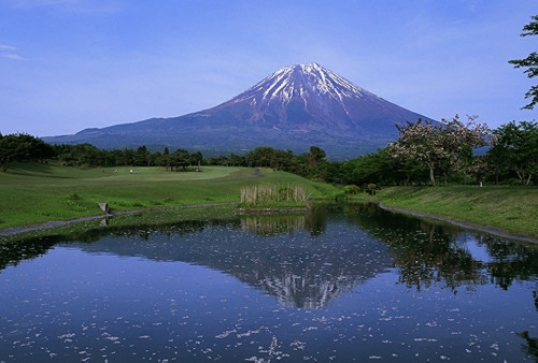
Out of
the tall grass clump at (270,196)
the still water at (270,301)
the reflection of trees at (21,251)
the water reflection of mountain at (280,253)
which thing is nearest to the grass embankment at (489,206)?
the still water at (270,301)

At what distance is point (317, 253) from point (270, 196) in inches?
1767

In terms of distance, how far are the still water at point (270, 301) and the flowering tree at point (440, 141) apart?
50174mm

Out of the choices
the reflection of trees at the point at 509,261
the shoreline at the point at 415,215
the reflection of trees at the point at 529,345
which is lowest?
the shoreline at the point at 415,215

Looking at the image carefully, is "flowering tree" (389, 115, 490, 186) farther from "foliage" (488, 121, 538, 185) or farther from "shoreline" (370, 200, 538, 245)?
"shoreline" (370, 200, 538, 245)

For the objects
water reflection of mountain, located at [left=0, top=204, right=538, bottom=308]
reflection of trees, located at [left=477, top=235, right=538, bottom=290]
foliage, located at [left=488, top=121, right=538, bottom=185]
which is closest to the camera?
water reflection of mountain, located at [left=0, top=204, right=538, bottom=308]

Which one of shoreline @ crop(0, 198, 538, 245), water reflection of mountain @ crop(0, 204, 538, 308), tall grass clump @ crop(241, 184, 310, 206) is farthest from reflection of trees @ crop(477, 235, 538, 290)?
tall grass clump @ crop(241, 184, 310, 206)

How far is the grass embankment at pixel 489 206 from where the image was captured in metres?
40.2

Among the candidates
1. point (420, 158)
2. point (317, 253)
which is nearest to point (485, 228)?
point (317, 253)

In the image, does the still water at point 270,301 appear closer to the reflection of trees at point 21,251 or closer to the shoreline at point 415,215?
the reflection of trees at point 21,251

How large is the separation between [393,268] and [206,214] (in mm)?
40700

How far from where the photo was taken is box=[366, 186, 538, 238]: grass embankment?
40.2 metres

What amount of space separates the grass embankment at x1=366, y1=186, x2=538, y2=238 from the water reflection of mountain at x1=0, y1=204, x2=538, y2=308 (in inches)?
115

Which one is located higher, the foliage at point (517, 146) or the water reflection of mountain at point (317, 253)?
the foliage at point (517, 146)

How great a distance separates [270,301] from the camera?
66.2 ft
